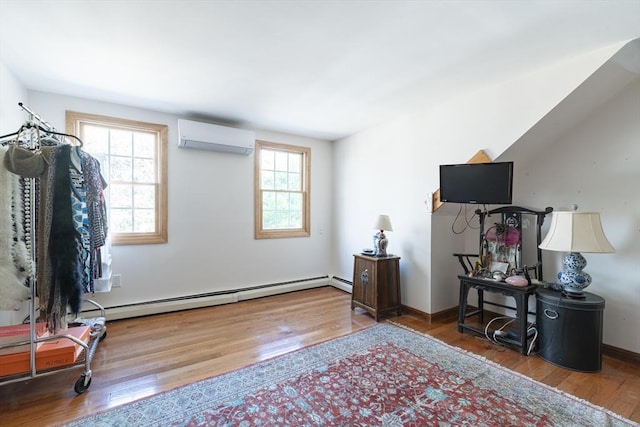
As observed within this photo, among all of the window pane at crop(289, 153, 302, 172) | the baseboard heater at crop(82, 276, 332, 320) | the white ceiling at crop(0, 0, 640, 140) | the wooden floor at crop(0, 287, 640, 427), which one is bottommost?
the wooden floor at crop(0, 287, 640, 427)

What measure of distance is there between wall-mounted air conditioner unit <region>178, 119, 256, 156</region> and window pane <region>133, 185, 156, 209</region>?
2.11 feet

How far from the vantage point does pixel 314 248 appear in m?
4.71

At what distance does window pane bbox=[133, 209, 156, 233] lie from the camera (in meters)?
3.44

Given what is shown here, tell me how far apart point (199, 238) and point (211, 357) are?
1.70 metres

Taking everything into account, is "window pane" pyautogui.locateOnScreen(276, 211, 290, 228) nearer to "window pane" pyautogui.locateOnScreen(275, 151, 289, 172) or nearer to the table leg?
"window pane" pyautogui.locateOnScreen(275, 151, 289, 172)

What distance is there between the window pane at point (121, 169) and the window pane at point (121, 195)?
0.09 m

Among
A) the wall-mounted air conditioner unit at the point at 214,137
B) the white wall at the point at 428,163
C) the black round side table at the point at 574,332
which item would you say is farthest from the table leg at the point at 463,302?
the wall-mounted air conditioner unit at the point at 214,137

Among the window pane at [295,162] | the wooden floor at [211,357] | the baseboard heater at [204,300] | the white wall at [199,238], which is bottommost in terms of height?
the wooden floor at [211,357]

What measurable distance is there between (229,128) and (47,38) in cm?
186

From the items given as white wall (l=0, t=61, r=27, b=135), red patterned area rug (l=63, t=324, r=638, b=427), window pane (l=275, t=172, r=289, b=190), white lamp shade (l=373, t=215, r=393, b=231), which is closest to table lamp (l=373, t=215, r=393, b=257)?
white lamp shade (l=373, t=215, r=393, b=231)

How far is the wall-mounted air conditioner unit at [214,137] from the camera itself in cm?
344

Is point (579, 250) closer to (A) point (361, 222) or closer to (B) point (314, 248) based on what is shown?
(A) point (361, 222)

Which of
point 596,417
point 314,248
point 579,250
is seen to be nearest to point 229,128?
point 314,248

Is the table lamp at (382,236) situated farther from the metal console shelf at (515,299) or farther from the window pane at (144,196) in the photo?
the window pane at (144,196)
